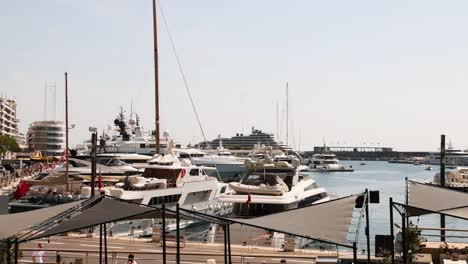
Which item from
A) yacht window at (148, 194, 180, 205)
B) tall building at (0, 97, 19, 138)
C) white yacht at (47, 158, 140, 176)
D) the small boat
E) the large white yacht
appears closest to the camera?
the large white yacht

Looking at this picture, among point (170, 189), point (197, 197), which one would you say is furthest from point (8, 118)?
point (170, 189)

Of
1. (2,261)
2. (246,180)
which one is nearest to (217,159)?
(246,180)

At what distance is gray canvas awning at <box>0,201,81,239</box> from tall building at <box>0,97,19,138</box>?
142 m

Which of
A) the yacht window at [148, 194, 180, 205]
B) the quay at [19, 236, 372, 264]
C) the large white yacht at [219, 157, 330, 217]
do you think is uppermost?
the large white yacht at [219, 157, 330, 217]

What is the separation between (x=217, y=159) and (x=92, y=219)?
230 ft

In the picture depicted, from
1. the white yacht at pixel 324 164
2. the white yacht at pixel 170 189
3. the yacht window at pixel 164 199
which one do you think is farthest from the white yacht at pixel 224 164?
the white yacht at pixel 324 164

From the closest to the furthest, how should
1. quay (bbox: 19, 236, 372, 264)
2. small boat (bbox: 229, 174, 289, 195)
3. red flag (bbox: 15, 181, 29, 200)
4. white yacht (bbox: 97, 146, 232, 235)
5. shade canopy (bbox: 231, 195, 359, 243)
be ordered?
shade canopy (bbox: 231, 195, 359, 243) → quay (bbox: 19, 236, 372, 264) → small boat (bbox: 229, 174, 289, 195) → white yacht (bbox: 97, 146, 232, 235) → red flag (bbox: 15, 181, 29, 200)

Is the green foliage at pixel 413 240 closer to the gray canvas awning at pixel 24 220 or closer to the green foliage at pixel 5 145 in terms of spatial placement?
the gray canvas awning at pixel 24 220

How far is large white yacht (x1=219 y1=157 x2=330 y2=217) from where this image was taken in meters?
27.5

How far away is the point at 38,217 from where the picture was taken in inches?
383

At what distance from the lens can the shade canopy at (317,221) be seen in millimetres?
8984

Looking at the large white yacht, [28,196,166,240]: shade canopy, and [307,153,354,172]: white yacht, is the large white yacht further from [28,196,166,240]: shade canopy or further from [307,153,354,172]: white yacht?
[307,153,354,172]: white yacht

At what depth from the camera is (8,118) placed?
520ft

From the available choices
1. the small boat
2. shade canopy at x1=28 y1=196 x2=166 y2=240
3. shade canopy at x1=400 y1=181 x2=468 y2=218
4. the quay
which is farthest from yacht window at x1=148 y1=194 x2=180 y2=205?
shade canopy at x1=28 y1=196 x2=166 y2=240
